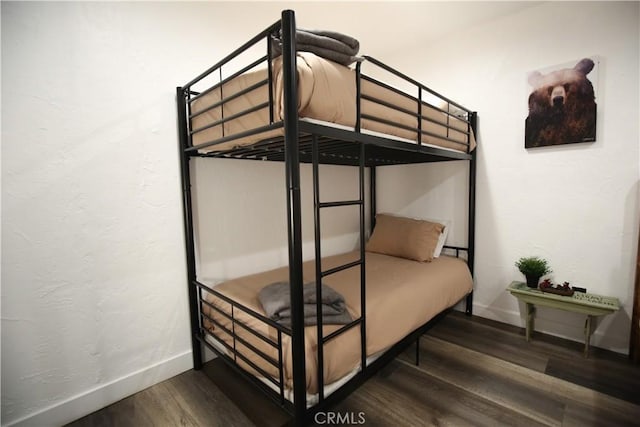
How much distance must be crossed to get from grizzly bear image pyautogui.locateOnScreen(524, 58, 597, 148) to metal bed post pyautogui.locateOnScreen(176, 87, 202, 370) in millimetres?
2541

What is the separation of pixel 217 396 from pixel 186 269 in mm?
796

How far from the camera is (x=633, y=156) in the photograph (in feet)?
6.29

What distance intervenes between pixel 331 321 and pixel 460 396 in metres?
0.93

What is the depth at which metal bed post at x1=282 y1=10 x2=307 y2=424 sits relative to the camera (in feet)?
3.59

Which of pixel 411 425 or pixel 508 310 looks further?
pixel 508 310

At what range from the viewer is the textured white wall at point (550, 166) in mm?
1953

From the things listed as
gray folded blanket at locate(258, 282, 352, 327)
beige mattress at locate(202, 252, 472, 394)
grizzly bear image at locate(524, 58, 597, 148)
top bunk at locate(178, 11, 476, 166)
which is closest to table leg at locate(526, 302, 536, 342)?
beige mattress at locate(202, 252, 472, 394)

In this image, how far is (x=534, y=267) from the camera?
2205 millimetres

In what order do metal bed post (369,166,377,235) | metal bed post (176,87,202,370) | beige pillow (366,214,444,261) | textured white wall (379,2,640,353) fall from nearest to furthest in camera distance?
1. metal bed post (176,87,202,370)
2. textured white wall (379,2,640,353)
3. beige pillow (366,214,444,261)
4. metal bed post (369,166,377,235)

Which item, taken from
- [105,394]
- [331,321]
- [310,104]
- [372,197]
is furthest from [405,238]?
[105,394]

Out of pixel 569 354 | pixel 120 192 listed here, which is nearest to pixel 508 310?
pixel 569 354

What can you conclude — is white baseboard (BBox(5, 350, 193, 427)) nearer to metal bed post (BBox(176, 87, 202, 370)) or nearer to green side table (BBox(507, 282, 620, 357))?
metal bed post (BBox(176, 87, 202, 370))

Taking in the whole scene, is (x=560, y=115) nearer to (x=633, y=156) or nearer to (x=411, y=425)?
(x=633, y=156)

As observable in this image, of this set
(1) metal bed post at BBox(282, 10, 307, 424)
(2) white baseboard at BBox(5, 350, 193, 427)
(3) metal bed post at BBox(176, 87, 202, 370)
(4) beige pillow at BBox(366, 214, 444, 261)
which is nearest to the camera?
(1) metal bed post at BBox(282, 10, 307, 424)
